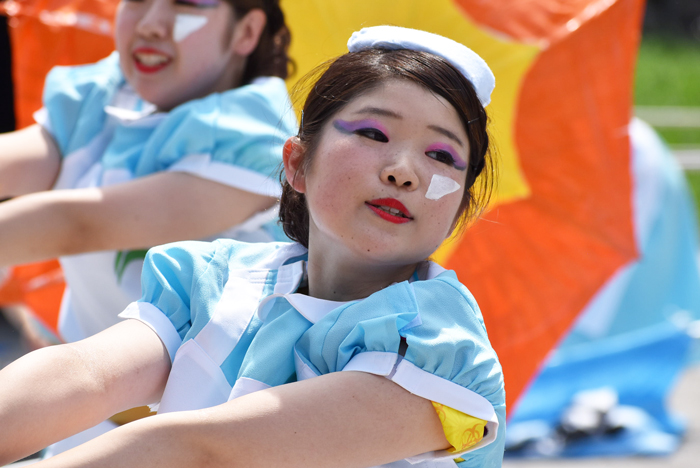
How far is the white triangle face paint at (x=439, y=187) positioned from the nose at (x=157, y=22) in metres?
0.78

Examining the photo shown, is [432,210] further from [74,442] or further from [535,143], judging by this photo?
[535,143]

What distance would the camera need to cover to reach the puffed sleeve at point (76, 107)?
1.61 m

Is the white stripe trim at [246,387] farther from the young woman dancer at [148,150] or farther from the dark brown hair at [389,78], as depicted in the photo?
the young woman dancer at [148,150]

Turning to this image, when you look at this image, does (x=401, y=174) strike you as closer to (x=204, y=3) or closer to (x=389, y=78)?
(x=389, y=78)

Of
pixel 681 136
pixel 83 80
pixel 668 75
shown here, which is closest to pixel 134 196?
pixel 83 80

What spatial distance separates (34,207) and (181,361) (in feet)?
1.49

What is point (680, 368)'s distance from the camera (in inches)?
127

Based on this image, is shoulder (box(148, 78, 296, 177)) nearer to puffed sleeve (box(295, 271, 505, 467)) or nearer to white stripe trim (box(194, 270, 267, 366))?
white stripe trim (box(194, 270, 267, 366))

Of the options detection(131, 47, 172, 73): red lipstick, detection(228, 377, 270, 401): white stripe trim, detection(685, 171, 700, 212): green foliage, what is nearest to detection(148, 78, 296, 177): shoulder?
detection(131, 47, 172, 73): red lipstick

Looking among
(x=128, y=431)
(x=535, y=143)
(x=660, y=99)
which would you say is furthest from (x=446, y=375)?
(x=660, y=99)

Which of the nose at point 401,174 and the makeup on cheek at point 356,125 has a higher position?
the makeup on cheek at point 356,125

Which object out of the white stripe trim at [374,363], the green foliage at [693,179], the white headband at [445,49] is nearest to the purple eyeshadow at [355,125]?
the white headband at [445,49]

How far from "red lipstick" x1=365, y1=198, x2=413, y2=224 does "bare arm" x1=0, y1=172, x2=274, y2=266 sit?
546 millimetres

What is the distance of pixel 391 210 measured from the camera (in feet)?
3.02
